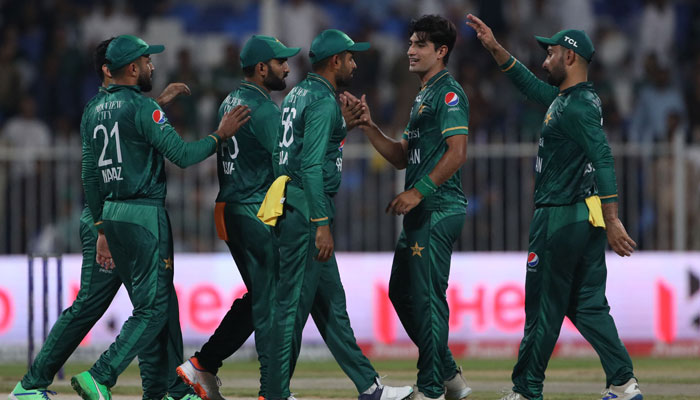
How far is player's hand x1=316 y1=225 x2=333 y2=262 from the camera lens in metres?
8.09

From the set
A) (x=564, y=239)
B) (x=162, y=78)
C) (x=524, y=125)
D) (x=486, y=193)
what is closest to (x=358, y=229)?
(x=486, y=193)

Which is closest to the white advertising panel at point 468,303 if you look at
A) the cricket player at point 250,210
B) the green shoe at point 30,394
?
the cricket player at point 250,210

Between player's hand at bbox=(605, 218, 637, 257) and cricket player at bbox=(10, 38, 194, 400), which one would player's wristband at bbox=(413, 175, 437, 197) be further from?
cricket player at bbox=(10, 38, 194, 400)

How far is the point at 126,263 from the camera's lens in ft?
27.8

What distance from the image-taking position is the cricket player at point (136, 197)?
8.32 metres

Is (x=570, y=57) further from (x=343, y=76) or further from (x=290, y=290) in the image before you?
(x=290, y=290)

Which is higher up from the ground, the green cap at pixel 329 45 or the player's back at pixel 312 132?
the green cap at pixel 329 45

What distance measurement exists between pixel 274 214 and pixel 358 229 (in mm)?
6275

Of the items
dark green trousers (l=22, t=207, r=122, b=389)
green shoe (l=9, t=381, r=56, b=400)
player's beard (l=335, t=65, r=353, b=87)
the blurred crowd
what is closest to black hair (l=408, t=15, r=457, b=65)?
player's beard (l=335, t=65, r=353, b=87)

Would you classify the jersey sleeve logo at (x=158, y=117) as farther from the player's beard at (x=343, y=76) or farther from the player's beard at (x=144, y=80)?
the player's beard at (x=343, y=76)

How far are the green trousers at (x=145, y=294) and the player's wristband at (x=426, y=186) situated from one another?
171 cm

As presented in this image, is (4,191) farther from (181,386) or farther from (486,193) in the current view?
(181,386)

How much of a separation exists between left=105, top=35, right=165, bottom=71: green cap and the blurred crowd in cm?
736

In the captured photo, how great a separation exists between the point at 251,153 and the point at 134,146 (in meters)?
0.84
